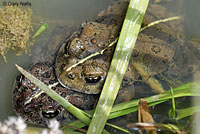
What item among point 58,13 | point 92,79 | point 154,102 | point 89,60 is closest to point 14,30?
point 58,13

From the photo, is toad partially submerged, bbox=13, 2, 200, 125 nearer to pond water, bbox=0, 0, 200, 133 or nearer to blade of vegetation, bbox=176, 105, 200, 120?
pond water, bbox=0, 0, 200, 133

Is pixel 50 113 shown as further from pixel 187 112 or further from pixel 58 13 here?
pixel 58 13

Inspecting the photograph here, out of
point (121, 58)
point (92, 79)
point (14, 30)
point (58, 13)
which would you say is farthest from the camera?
point (58, 13)

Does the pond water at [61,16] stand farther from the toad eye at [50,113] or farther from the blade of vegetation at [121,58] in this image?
the blade of vegetation at [121,58]

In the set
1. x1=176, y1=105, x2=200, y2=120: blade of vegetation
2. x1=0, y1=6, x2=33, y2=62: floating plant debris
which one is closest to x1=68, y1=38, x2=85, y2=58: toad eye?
x1=0, y1=6, x2=33, y2=62: floating plant debris

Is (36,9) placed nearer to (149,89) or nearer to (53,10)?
(53,10)

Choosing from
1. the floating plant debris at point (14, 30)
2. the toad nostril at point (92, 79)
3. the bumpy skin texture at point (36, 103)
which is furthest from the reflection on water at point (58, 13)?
the toad nostril at point (92, 79)

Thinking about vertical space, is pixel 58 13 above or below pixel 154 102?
above
